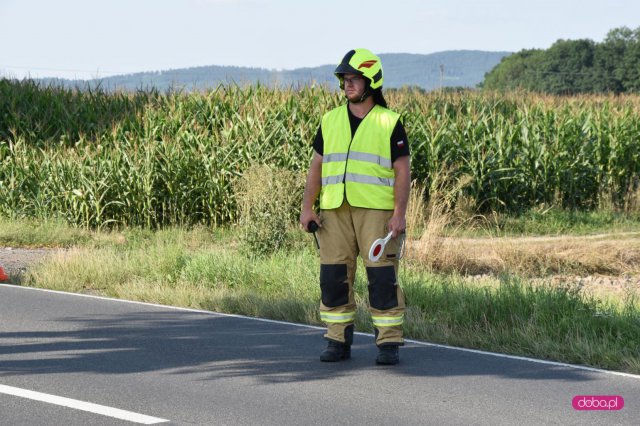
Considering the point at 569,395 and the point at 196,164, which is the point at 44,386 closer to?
the point at 569,395

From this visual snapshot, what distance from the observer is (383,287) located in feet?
25.8

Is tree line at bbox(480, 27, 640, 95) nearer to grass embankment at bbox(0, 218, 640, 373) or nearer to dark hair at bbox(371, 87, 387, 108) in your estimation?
grass embankment at bbox(0, 218, 640, 373)

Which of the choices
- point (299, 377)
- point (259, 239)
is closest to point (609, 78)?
point (259, 239)

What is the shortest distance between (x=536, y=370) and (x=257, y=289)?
4.66 meters

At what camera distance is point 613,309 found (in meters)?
9.76

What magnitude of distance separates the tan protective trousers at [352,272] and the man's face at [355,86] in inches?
31.0

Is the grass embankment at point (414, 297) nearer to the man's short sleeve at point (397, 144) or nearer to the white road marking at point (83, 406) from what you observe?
the man's short sleeve at point (397, 144)

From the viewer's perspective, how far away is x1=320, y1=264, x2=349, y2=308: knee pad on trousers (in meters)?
8.02

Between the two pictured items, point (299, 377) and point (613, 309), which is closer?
point (299, 377)

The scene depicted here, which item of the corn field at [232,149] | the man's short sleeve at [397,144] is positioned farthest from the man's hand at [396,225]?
the corn field at [232,149]

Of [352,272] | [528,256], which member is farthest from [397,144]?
[528,256]

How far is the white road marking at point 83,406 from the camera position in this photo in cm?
653

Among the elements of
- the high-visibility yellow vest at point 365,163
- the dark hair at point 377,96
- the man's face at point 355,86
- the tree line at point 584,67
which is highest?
the man's face at point 355,86

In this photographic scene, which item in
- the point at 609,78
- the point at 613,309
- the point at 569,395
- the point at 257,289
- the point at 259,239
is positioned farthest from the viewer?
the point at 609,78
